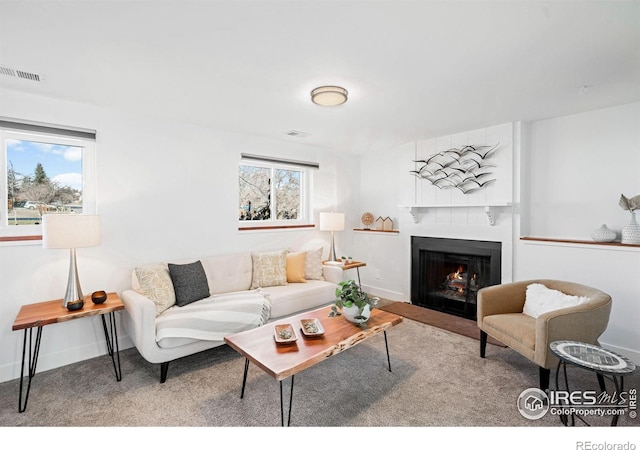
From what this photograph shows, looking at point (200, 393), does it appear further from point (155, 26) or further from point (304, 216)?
point (304, 216)

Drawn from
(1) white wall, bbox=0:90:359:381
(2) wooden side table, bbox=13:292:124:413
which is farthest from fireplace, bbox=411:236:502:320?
(2) wooden side table, bbox=13:292:124:413

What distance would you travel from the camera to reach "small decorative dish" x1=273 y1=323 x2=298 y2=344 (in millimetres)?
2096

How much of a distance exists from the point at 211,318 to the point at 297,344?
0.96 metres

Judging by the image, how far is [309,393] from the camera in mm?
2266

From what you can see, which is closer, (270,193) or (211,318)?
(211,318)

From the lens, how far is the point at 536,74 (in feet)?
7.36

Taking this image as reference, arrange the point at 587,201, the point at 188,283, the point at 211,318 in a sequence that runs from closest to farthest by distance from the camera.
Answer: the point at 211,318
the point at 188,283
the point at 587,201

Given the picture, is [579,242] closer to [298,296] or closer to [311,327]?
[311,327]

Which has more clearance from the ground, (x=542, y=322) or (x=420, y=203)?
(x=420, y=203)

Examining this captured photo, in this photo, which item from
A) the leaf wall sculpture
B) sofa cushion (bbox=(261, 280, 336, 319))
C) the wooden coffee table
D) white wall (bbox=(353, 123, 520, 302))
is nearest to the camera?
the wooden coffee table

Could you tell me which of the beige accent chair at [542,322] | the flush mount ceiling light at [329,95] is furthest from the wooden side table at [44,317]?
the beige accent chair at [542,322]

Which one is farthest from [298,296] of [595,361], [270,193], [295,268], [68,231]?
[595,361]

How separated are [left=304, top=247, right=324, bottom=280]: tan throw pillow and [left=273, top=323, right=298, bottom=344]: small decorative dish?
5.18ft

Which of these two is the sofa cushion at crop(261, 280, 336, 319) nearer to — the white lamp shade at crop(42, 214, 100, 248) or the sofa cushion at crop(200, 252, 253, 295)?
the sofa cushion at crop(200, 252, 253, 295)
